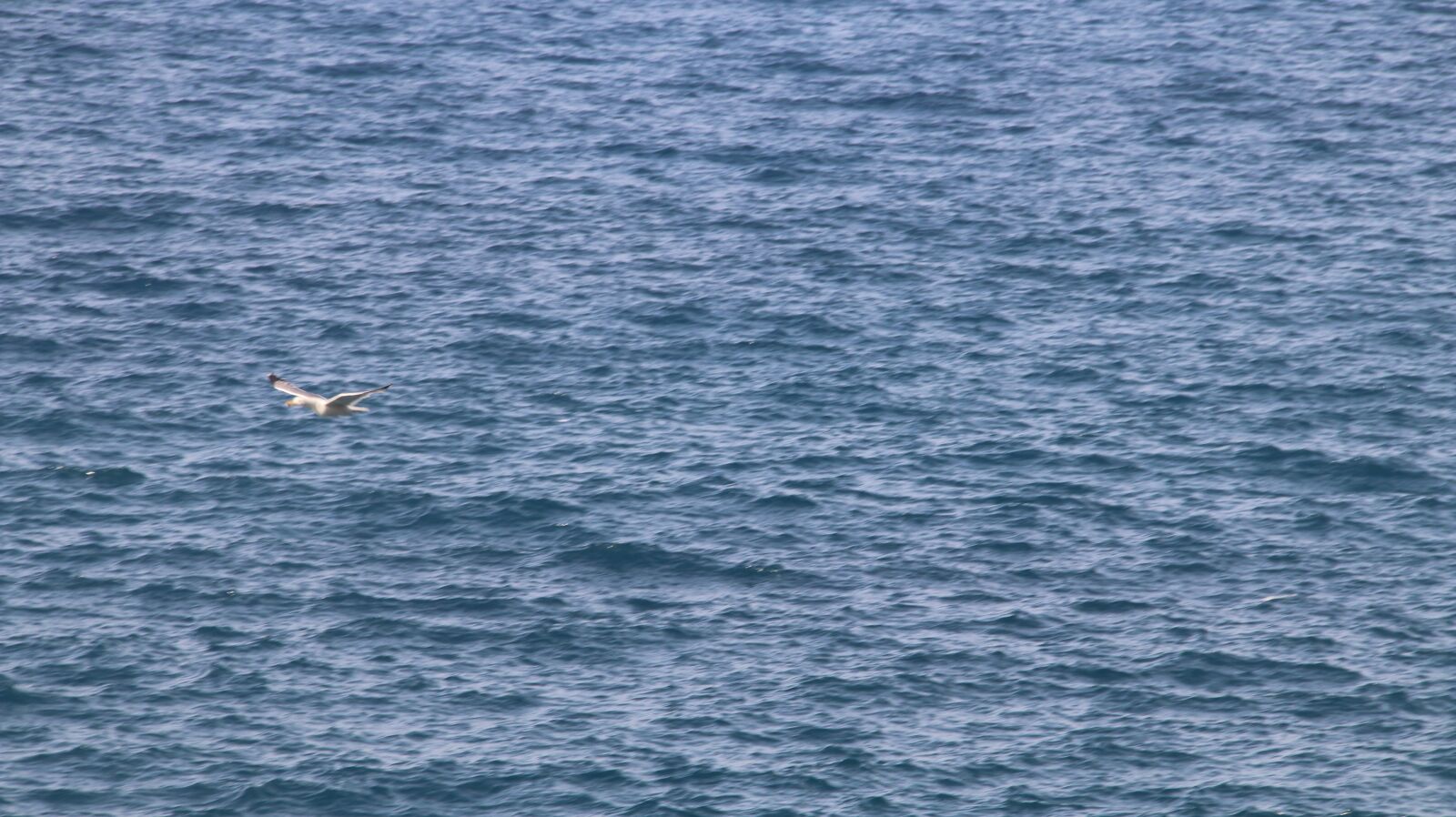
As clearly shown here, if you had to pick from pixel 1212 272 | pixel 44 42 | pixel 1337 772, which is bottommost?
pixel 1337 772

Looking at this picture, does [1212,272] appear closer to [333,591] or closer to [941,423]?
[941,423]

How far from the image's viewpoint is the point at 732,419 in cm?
9962

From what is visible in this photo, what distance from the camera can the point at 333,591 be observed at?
86062 mm

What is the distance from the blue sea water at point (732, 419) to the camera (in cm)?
7694

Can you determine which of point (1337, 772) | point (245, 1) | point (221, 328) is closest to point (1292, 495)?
point (1337, 772)

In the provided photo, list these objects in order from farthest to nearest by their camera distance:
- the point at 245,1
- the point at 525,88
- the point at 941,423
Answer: the point at 245,1 → the point at 525,88 → the point at 941,423

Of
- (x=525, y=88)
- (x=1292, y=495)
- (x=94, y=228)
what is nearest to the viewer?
(x=1292, y=495)

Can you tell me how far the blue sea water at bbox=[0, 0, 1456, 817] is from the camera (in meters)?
76.9

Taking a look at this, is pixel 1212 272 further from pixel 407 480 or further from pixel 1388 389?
pixel 407 480

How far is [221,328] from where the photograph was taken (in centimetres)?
10719

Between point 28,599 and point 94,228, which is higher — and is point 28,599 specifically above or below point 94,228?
below

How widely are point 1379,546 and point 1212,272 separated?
91.5ft

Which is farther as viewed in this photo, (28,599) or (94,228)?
(94,228)

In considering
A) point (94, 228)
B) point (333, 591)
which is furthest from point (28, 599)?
point (94, 228)
